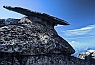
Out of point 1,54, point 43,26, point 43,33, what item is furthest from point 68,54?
point 1,54

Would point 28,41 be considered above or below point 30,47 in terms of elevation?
above

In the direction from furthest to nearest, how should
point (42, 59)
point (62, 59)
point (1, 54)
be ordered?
point (62, 59) → point (42, 59) → point (1, 54)

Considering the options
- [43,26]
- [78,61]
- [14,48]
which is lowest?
[78,61]

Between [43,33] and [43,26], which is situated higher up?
[43,26]

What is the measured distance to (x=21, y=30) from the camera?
13000 mm

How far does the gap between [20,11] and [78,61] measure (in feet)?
26.8

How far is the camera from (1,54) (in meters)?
10.8

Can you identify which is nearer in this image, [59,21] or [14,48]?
[14,48]

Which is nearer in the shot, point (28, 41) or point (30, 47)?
point (30, 47)

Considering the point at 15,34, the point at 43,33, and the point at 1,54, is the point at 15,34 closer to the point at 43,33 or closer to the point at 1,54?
the point at 1,54

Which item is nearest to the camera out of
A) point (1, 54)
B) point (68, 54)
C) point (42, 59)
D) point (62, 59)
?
point (1, 54)

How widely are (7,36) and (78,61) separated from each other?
7082 millimetres

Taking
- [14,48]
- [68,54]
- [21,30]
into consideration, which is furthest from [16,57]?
[68,54]

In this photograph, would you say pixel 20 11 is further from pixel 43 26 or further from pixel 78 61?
pixel 78 61
